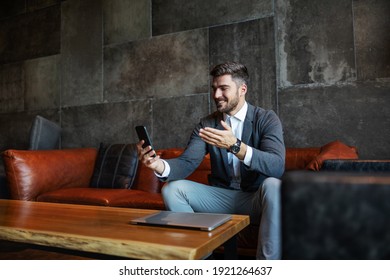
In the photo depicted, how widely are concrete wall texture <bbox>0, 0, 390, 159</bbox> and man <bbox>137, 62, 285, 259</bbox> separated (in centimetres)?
90

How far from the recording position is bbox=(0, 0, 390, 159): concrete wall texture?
2480 millimetres

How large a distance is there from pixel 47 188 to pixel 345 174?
2.73 meters

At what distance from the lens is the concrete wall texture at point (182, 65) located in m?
2.48

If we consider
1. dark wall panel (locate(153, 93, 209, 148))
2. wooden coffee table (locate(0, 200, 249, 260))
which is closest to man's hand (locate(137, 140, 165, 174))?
wooden coffee table (locate(0, 200, 249, 260))

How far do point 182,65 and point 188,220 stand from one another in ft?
7.40

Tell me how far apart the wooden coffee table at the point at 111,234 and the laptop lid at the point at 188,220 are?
0.02 metres

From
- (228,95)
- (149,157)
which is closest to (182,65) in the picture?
(228,95)

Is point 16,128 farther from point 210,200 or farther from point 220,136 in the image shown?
point 220,136

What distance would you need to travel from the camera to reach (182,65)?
3168mm

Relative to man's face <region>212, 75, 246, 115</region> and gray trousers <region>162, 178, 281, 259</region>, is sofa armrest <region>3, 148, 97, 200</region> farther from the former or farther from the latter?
man's face <region>212, 75, 246, 115</region>

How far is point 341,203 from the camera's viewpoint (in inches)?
13.9

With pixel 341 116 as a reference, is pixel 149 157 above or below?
below

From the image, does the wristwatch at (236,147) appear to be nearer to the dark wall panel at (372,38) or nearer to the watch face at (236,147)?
the watch face at (236,147)
